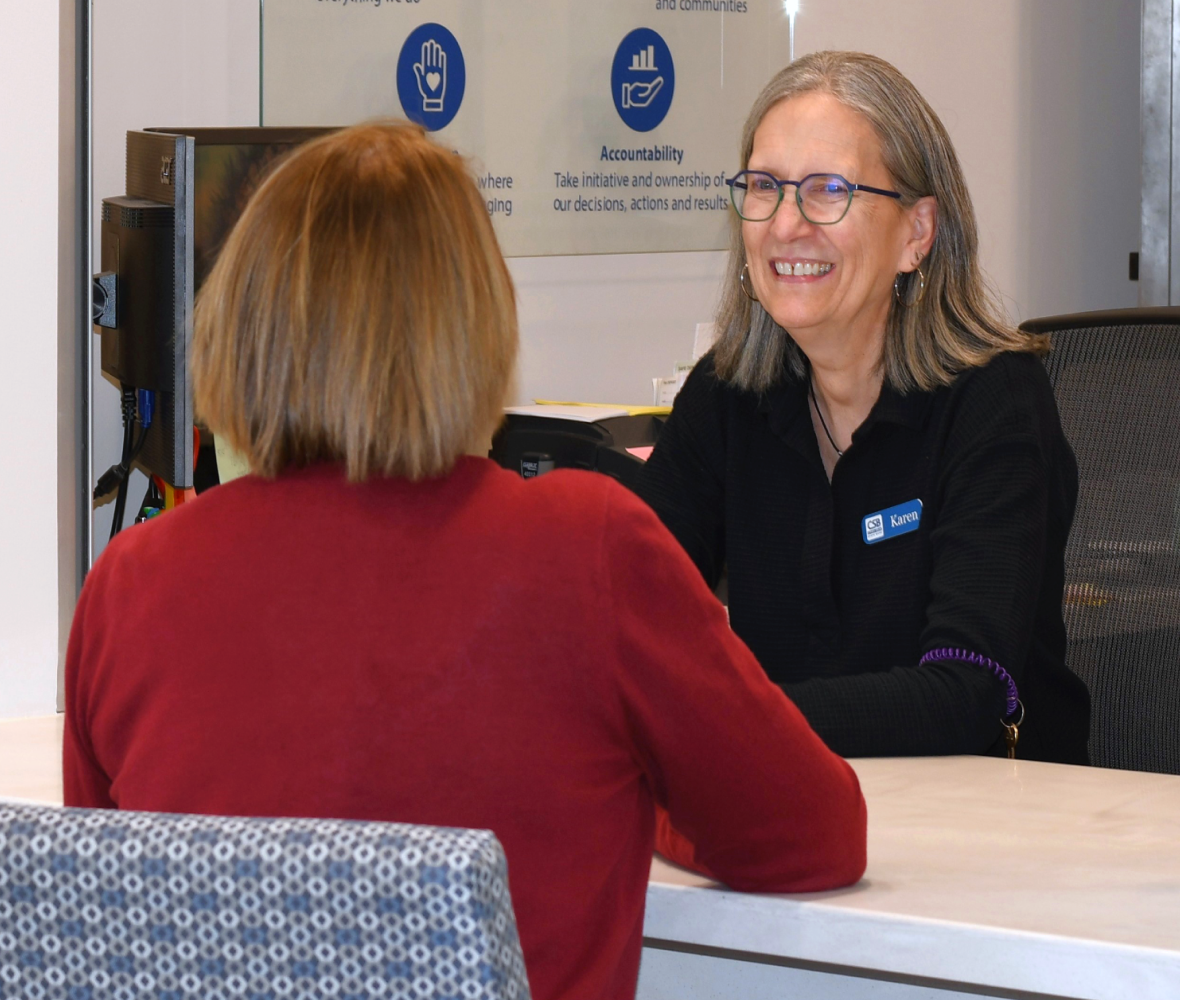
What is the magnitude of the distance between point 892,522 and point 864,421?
0.43ft

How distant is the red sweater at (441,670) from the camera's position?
85 cm

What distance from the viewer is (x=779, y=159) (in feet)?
5.64

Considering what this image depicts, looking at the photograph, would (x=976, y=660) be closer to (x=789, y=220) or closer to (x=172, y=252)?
(x=789, y=220)

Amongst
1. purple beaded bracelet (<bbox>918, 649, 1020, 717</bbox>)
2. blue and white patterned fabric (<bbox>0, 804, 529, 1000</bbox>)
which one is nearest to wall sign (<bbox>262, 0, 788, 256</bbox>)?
purple beaded bracelet (<bbox>918, 649, 1020, 717</bbox>)

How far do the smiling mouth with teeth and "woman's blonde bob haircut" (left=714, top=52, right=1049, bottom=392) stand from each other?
110 mm

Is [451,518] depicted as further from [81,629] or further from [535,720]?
[81,629]

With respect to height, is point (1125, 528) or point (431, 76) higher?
point (431, 76)

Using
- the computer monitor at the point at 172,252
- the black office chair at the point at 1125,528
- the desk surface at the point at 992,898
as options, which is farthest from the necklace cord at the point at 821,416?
the computer monitor at the point at 172,252

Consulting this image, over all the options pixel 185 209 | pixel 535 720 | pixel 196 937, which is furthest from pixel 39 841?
pixel 185 209

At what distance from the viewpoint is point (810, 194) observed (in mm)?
1710

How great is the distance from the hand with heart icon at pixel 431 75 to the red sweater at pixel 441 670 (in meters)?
2.57

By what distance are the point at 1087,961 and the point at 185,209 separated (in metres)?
1.43

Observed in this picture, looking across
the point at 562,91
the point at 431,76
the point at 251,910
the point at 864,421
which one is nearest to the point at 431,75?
the point at 431,76

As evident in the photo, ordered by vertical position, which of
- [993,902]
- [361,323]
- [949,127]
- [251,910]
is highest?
[949,127]
